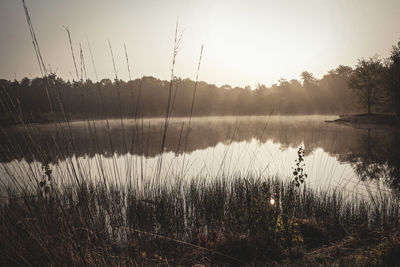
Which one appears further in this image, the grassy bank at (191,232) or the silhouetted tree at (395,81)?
the silhouetted tree at (395,81)

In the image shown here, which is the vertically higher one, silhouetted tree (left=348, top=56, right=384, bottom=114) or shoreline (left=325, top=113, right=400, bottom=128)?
silhouetted tree (left=348, top=56, right=384, bottom=114)

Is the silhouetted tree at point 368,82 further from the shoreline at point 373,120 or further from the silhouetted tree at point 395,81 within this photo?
the silhouetted tree at point 395,81

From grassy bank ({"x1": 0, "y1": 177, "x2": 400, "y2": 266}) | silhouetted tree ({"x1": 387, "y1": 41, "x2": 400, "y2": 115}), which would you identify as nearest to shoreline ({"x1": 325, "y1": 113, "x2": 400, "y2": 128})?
silhouetted tree ({"x1": 387, "y1": 41, "x2": 400, "y2": 115})

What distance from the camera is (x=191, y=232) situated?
4.23 metres

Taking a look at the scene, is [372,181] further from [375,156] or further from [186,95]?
[186,95]

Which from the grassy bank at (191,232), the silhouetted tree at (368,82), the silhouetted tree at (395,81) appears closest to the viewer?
the grassy bank at (191,232)

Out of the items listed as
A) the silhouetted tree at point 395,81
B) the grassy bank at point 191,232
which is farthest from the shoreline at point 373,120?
the grassy bank at point 191,232

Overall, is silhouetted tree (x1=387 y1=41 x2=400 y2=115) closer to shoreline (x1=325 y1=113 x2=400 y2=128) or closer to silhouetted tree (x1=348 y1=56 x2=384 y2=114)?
shoreline (x1=325 y1=113 x2=400 y2=128)

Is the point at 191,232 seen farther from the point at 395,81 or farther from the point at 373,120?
the point at 373,120

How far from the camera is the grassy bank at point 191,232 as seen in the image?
215 centimetres

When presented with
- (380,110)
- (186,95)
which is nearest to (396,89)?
(380,110)

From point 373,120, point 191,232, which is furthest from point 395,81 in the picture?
point 191,232

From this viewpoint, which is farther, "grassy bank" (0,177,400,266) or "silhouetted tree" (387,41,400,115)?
"silhouetted tree" (387,41,400,115)

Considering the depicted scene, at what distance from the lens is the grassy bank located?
7.04ft
